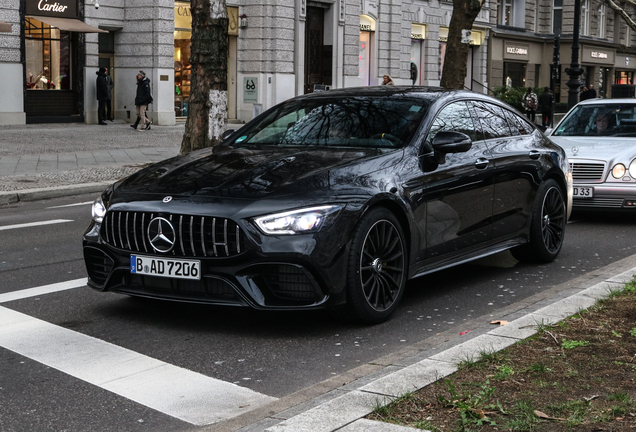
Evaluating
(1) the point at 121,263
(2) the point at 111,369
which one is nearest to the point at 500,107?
(1) the point at 121,263

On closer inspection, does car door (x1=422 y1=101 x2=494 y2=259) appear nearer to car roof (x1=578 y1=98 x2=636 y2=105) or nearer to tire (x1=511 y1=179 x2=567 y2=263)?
tire (x1=511 y1=179 x2=567 y2=263)

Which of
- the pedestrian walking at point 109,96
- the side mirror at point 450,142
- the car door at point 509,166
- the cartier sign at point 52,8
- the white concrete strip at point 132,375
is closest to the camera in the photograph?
the white concrete strip at point 132,375

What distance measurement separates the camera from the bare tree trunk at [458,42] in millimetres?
21312

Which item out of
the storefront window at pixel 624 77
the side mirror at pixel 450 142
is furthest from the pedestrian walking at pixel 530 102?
the storefront window at pixel 624 77

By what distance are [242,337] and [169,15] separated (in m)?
26.6

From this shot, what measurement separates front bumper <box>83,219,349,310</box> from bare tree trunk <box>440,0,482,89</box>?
16626 millimetres

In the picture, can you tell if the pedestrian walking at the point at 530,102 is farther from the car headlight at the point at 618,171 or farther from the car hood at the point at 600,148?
the car headlight at the point at 618,171

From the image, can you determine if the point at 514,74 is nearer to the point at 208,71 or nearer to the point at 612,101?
the point at 208,71

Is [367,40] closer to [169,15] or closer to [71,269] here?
[169,15]

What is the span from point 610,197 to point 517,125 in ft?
10.5

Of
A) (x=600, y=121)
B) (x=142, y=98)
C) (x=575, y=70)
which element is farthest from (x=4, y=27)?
(x=600, y=121)

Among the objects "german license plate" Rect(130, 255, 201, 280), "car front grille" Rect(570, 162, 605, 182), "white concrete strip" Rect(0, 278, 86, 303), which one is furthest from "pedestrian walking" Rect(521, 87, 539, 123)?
"german license plate" Rect(130, 255, 201, 280)

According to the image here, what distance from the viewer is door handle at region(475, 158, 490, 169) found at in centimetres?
699

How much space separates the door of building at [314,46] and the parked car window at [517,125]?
1118 inches
